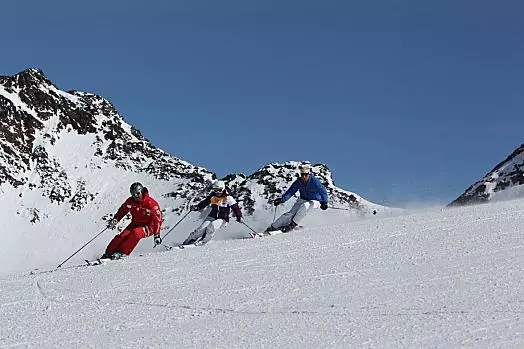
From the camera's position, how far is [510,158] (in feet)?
274

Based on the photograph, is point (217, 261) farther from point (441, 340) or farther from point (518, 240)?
point (441, 340)

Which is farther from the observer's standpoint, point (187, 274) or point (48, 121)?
point (48, 121)

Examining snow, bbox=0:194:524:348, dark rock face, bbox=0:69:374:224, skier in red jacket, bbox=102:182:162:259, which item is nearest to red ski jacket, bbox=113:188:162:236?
skier in red jacket, bbox=102:182:162:259

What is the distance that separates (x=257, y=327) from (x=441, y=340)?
1668 millimetres

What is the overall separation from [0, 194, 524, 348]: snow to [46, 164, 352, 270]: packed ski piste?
3.15ft

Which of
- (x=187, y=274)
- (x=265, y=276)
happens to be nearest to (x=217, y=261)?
(x=187, y=274)

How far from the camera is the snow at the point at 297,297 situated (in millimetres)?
5609

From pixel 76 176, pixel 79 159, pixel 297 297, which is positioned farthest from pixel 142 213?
pixel 79 159

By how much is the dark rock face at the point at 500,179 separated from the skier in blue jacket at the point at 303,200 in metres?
59.4

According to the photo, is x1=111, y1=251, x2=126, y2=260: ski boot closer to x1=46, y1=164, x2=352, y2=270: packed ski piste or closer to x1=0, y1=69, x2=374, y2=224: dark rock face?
x1=46, y1=164, x2=352, y2=270: packed ski piste

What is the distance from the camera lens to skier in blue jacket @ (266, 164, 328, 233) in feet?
49.6

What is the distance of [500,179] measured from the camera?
3068 inches

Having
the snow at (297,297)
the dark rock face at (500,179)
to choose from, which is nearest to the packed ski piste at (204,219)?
the snow at (297,297)

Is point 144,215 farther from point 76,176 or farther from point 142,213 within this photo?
point 76,176
